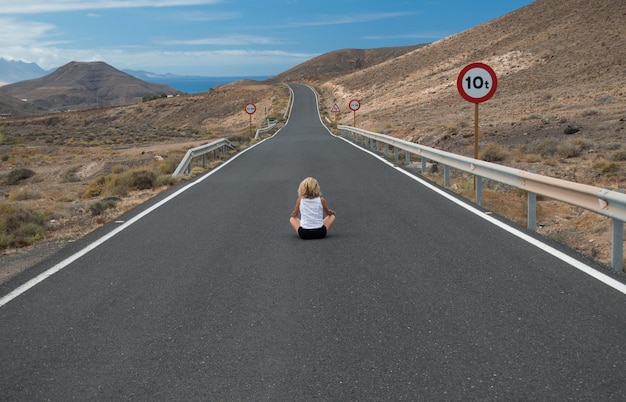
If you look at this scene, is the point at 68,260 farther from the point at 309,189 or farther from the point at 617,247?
the point at 617,247

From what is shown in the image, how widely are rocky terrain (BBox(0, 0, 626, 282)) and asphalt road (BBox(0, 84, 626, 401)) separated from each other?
193 cm

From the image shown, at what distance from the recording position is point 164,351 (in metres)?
5.18

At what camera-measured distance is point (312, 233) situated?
30.7 feet

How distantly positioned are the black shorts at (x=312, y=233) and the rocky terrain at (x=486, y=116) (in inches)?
122

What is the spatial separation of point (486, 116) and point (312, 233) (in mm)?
32140

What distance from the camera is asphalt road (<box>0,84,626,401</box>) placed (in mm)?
4492

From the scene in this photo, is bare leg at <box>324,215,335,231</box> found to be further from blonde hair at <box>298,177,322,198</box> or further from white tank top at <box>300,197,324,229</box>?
blonde hair at <box>298,177,322,198</box>

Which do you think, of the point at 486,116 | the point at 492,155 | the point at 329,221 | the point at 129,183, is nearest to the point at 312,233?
the point at 329,221

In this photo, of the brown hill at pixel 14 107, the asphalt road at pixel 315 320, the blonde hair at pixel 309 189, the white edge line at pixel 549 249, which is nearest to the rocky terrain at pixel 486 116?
the white edge line at pixel 549 249

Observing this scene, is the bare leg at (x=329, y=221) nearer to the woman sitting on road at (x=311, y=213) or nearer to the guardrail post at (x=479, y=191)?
the woman sitting on road at (x=311, y=213)

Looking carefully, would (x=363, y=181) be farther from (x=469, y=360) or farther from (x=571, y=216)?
(x=469, y=360)

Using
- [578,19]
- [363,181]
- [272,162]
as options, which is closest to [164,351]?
[363,181]

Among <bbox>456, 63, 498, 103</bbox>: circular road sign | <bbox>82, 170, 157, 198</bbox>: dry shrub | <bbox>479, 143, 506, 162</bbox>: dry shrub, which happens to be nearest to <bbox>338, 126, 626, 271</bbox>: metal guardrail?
<bbox>456, 63, 498, 103</bbox>: circular road sign

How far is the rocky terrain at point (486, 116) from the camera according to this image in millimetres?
17234
